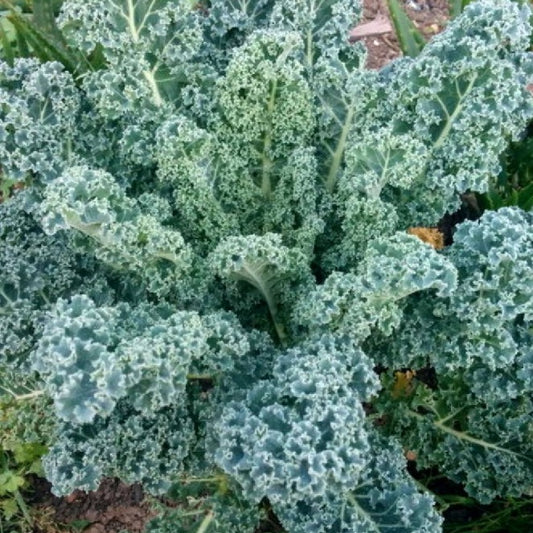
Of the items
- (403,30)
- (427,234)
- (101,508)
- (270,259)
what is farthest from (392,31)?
(101,508)

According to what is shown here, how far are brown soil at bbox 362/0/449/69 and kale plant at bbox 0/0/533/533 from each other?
1818 mm

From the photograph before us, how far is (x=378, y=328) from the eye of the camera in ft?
8.66

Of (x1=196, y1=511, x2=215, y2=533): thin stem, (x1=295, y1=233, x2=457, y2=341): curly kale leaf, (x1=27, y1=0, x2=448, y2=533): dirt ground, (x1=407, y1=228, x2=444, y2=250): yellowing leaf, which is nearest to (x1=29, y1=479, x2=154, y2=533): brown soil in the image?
A: (x1=27, y1=0, x2=448, y2=533): dirt ground

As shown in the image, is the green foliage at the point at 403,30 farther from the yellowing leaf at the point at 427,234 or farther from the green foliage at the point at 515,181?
the yellowing leaf at the point at 427,234

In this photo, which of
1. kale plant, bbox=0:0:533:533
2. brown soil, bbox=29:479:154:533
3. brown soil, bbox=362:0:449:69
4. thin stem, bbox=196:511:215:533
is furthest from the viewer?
→ brown soil, bbox=362:0:449:69

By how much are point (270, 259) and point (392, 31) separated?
2.82 metres

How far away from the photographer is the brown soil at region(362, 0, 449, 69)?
15.9 feet

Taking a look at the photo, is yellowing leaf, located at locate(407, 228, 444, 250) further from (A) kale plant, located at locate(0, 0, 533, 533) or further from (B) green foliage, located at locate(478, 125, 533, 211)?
(B) green foliage, located at locate(478, 125, 533, 211)

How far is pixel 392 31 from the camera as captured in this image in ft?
16.2

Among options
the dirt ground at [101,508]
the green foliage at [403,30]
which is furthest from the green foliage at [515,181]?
the dirt ground at [101,508]

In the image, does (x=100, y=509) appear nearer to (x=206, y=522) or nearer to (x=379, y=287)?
(x=206, y=522)

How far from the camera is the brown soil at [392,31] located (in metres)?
4.84

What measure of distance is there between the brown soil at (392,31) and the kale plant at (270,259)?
182 centimetres

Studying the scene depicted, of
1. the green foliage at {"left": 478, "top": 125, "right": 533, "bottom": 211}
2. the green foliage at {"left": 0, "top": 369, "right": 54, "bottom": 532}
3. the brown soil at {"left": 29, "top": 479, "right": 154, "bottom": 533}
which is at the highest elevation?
the green foliage at {"left": 478, "top": 125, "right": 533, "bottom": 211}
